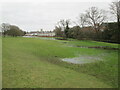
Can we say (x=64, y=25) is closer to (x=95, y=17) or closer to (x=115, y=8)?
(x=95, y=17)

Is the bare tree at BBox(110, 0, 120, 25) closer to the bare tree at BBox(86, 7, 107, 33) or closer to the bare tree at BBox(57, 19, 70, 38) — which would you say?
A: the bare tree at BBox(86, 7, 107, 33)

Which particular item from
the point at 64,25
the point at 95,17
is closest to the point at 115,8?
the point at 95,17

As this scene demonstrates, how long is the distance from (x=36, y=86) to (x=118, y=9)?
70.7ft

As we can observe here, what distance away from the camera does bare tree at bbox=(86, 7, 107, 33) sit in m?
30.5

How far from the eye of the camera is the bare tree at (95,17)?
3045 centimetres

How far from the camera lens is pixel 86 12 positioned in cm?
3225

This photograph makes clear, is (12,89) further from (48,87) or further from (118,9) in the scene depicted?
(118,9)

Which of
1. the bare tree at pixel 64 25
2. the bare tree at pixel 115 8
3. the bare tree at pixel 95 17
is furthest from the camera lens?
the bare tree at pixel 64 25

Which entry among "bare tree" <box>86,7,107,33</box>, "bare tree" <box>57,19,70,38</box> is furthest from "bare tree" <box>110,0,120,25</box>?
A: "bare tree" <box>57,19,70,38</box>

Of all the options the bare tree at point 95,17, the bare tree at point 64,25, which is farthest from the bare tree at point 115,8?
the bare tree at point 64,25

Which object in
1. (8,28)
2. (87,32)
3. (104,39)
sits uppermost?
(8,28)

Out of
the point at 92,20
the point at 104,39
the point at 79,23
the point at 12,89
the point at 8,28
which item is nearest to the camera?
the point at 12,89

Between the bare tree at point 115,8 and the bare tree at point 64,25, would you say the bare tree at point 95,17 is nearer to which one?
the bare tree at point 115,8

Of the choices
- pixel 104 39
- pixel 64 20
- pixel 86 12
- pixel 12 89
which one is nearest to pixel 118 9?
pixel 104 39
